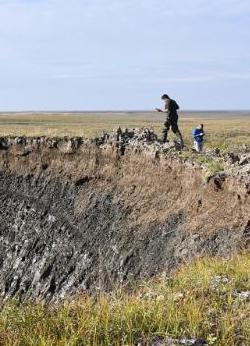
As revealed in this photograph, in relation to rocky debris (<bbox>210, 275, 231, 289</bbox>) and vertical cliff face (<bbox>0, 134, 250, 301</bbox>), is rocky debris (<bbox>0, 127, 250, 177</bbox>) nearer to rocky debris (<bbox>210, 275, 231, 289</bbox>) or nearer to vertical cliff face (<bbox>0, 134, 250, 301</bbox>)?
vertical cliff face (<bbox>0, 134, 250, 301</bbox>)

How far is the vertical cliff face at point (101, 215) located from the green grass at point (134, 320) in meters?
5.41

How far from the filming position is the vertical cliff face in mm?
17047

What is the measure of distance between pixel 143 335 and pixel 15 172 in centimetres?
2368

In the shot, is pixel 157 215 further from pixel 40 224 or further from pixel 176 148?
pixel 40 224

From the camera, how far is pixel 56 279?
21.5 meters

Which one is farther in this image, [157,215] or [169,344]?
[157,215]

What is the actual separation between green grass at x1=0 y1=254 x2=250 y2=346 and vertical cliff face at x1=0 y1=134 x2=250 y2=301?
5.41 m

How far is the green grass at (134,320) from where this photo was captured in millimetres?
6820

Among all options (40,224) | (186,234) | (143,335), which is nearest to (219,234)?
(186,234)
